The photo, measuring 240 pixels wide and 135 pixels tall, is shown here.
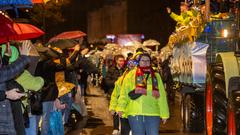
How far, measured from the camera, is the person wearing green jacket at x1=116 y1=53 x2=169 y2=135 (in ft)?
27.3

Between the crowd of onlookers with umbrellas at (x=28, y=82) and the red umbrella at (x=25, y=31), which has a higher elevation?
the red umbrella at (x=25, y=31)

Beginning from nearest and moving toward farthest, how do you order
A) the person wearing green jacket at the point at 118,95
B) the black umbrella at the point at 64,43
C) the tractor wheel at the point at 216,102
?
the tractor wheel at the point at 216,102, the person wearing green jacket at the point at 118,95, the black umbrella at the point at 64,43

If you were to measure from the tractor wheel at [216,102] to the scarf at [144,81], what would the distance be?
79 cm

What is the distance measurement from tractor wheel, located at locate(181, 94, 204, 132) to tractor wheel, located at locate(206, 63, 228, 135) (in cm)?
358

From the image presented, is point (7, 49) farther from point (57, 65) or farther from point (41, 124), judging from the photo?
point (57, 65)

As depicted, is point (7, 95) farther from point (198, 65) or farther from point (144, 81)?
point (198, 65)

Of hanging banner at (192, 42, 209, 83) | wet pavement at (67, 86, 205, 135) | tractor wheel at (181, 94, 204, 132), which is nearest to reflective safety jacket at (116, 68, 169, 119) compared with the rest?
hanging banner at (192, 42, 209, 83)

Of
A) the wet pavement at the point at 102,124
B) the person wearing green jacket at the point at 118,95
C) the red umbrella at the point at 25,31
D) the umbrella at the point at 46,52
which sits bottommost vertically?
the wet pavement at the point at 102,124

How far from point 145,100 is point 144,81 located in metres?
0.26

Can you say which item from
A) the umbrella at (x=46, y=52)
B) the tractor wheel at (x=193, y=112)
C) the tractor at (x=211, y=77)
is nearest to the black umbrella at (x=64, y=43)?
the umbrella at (x=46, y=52)

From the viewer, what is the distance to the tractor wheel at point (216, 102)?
754cm

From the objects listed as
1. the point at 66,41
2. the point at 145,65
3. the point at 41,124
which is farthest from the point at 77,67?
the point at 145,65

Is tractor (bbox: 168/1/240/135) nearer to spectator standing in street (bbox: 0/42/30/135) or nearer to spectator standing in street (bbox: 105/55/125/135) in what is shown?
spectator standing in street (bbox: 105/55/125/135)

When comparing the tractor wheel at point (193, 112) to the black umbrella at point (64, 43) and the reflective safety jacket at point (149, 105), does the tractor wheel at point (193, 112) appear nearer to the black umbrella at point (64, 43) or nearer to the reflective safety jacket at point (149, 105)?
the black umbrella at point (64, 43)
